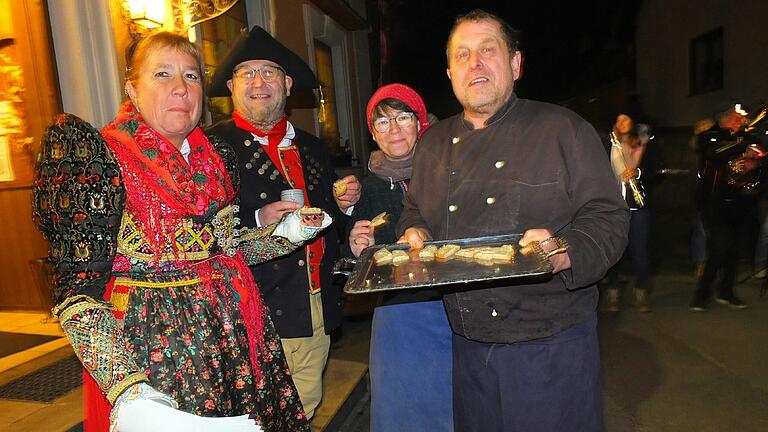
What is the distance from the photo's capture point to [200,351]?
1.86 meters

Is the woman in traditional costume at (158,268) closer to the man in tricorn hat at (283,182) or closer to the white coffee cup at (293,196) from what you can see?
the white coffee cup at (293,196)

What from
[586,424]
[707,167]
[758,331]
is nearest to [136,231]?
[586,424]

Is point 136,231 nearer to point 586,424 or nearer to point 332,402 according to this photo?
point 586,424

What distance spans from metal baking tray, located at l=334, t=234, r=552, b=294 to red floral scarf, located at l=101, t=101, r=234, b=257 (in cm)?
64

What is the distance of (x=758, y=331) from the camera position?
544cm

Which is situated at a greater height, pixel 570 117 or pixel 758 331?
pixel 570 117

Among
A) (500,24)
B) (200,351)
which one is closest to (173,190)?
(200,351)

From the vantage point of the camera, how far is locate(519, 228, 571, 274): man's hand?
1.91m

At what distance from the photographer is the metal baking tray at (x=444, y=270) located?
179cm

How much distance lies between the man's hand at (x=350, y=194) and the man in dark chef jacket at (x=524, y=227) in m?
0.77

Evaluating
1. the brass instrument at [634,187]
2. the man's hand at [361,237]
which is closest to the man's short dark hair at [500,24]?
the man's hand at [361,237]

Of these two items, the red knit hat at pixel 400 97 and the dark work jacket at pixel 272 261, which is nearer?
the dark work jacket at pixel 272 261

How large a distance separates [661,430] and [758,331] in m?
2.45

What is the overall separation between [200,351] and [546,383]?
132cm
